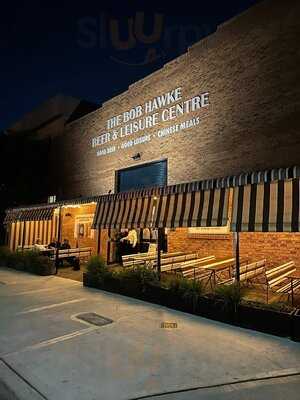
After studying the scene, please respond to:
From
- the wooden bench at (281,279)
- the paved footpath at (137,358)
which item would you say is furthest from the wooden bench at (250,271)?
the paved footpath at (137,358)

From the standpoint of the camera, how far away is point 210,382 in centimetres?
427

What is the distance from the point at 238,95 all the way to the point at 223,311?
27.0ft

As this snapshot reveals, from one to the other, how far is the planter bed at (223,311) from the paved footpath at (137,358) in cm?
20

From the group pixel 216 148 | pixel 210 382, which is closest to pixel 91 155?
pixel 216 148

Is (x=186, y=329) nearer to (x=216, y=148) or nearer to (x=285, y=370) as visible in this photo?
(x=285, y=370)

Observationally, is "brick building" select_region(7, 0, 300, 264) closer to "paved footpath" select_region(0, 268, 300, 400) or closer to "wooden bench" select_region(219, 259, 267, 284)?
"wooden bench" select_region(219, 259, 267, 284)

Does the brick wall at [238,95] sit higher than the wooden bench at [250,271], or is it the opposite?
the brick wall at [238,95]

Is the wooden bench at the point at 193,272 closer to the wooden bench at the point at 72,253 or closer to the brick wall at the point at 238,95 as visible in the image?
the brick wall at the point at 238,95

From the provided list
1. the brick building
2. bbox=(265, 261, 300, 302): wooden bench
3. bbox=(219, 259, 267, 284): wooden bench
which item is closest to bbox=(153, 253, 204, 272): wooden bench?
the brick building

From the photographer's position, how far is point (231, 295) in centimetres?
691

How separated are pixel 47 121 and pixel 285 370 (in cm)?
2439

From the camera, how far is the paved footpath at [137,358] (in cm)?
407

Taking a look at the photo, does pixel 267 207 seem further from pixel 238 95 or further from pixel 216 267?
pixel 238 95

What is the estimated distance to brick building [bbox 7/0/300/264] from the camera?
30.5 ft
